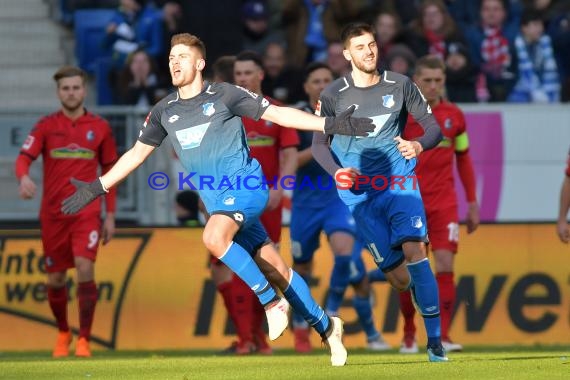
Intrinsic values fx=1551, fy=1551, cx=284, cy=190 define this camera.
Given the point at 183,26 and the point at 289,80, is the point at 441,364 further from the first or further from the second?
the point at 183,26

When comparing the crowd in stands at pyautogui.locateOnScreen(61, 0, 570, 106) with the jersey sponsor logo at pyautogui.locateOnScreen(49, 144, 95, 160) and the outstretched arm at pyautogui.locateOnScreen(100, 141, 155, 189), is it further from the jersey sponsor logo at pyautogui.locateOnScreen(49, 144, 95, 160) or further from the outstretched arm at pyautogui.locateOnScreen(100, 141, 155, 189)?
the outstretched arm at pyautogui.locateOnScreen(100, 141, 155, 189)

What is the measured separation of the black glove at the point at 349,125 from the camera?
10164mm

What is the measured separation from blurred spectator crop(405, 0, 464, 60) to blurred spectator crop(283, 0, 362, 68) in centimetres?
88

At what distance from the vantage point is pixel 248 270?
10.6m

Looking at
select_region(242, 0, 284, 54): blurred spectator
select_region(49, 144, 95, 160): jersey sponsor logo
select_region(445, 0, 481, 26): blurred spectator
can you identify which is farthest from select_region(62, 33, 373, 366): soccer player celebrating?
select_region(445, 0, 481, 26): blurred spectator

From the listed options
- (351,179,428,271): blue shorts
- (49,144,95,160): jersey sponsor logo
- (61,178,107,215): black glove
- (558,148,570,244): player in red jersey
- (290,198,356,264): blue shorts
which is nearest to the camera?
(61,178,107,215): black glove

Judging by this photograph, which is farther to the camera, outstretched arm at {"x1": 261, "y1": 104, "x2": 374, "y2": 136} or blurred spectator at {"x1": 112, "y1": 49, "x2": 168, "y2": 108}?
blurred spectator at {"x1": 112, "y1": 49, "x2": 168, "y2": 108}

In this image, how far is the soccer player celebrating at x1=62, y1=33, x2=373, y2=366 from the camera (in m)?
10.9

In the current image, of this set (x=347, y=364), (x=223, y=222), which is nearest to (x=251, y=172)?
(x=223, y=222)

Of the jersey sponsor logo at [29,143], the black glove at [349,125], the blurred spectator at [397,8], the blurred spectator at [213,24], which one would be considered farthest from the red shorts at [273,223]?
the blurred spectator at [397,8]

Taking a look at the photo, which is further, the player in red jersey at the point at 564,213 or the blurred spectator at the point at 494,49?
the blurred spectator at the point at 494,49

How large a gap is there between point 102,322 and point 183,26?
4867 millimetres

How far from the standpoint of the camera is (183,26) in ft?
61.9

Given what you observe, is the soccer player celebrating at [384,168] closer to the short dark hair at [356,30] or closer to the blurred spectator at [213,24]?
the short dark hair at [356,30]
